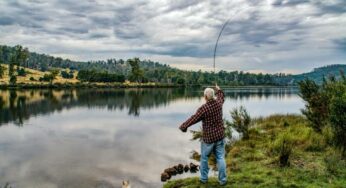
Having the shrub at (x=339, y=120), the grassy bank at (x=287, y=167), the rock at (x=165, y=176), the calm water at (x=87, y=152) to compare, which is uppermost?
the shrub at (x=339, y=120)

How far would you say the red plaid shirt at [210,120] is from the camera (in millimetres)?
8508

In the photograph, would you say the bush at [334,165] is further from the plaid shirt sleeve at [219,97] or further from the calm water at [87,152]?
the calm water at [87,152]

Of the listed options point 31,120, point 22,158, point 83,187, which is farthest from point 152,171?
point 31,120

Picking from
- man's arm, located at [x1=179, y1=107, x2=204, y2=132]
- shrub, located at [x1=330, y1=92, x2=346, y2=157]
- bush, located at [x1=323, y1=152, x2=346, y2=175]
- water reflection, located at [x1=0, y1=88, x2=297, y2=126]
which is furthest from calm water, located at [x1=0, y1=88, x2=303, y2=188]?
shrub, located at [x1=330, y1=92, x2=346, y2=157]

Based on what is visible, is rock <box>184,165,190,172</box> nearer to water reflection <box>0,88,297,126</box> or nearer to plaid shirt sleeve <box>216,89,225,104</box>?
plaid shirt sleeve <box>216,89,225,104</box>

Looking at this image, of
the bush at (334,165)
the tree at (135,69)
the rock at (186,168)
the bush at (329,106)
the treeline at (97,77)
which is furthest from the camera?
the tree at (135,69)

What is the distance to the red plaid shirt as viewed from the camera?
27.9 ft

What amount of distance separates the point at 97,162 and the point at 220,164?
8.71m

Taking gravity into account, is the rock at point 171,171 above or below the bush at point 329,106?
below

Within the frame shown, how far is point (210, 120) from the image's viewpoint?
28.0 feet

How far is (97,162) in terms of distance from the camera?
629 inches

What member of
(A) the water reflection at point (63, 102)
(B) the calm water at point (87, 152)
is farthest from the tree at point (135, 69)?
(B) the calm water at point (87, 152)

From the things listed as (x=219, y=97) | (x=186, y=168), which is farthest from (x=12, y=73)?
(x=219, y=97)

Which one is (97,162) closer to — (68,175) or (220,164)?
(68,175)
